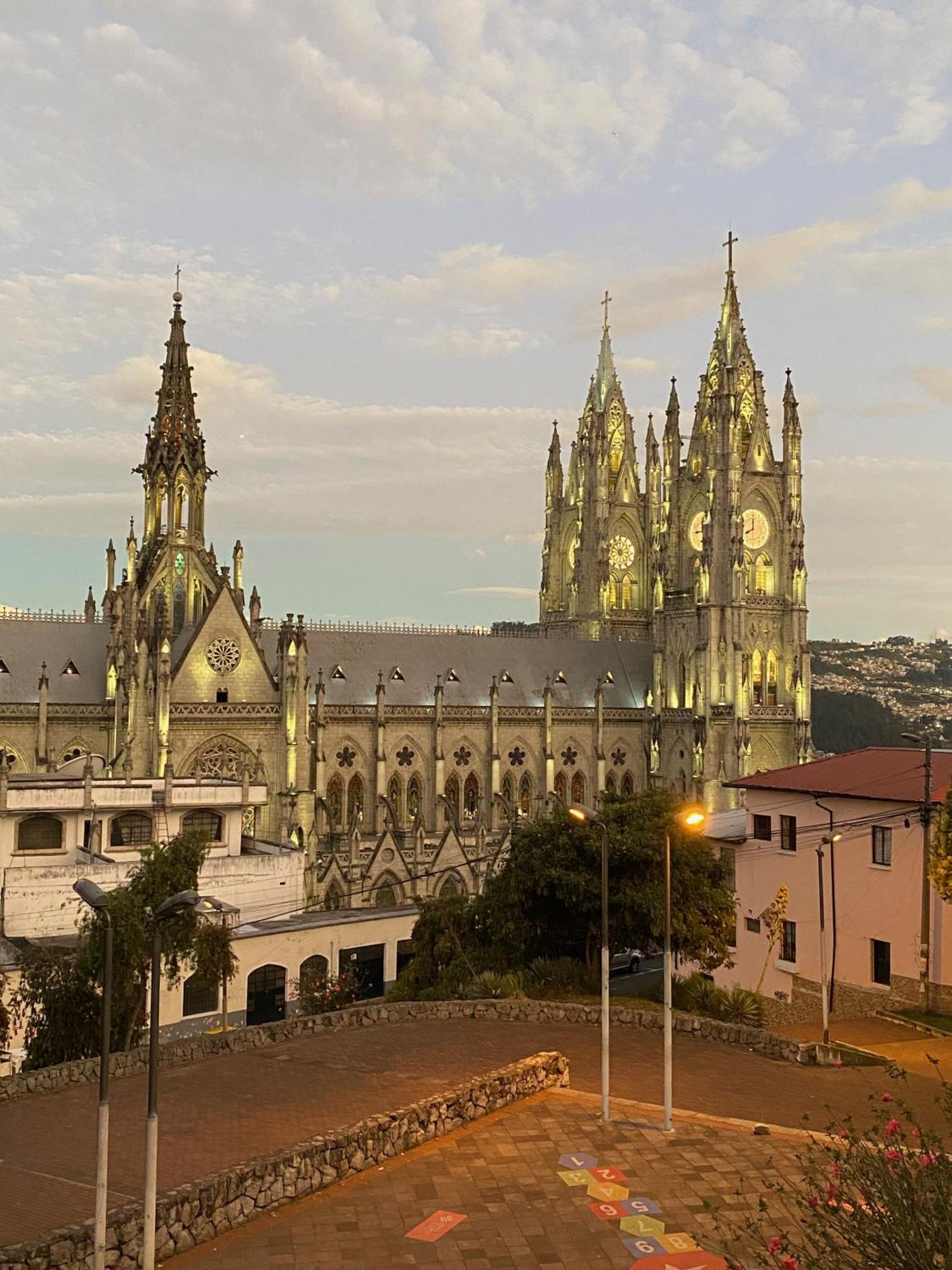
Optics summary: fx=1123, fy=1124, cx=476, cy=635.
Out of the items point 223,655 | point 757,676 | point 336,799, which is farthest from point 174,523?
point 757,676

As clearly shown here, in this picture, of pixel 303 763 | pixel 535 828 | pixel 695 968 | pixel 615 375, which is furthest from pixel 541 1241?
pixel 615 375

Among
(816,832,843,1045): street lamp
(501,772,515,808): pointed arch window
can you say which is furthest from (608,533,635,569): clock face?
(816,832,843,1045): street lamp

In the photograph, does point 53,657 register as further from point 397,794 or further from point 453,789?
point 453,789

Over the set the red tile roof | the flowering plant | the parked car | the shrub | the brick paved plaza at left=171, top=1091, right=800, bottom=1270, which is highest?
the red tile roof

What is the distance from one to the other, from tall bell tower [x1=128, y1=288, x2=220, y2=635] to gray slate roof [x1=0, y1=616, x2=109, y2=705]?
411 cm

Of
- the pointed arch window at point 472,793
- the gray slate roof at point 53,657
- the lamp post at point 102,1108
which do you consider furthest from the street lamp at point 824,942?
the gray slate roof at point 53,657

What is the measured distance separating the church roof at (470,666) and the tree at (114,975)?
43.4 meters

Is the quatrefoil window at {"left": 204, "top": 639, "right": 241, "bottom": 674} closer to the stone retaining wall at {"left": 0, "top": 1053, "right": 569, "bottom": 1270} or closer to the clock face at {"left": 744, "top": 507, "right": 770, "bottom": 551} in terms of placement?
the clock face at {"left": 744, "top": 507, "right": 770, "bottom": 551}

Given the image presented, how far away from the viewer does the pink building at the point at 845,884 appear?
3850cm

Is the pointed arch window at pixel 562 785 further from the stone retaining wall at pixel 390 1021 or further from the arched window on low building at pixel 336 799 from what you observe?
the stone retaining wall at pixel 390 1021

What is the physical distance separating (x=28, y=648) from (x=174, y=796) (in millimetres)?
22226

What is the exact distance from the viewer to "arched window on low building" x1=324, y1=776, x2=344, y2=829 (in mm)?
76062

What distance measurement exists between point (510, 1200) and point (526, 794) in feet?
215

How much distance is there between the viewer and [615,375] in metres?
107
